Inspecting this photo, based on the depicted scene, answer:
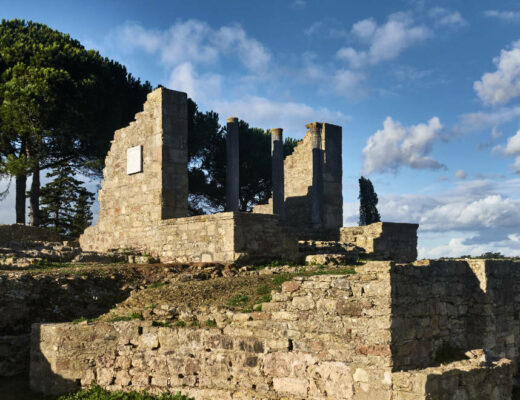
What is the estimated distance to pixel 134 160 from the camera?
1691cm

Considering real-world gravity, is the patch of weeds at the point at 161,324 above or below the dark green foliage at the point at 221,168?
below

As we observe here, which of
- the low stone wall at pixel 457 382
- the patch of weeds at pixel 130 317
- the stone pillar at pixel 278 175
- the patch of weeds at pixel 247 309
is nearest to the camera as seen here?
the low stone wall at pixel 457 382

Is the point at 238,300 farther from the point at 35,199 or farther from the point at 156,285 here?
the point at 35,199

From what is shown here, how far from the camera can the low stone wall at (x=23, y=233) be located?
69.4 ft

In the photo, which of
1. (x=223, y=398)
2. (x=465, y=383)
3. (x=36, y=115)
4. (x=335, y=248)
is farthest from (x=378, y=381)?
(x=36, y=115)

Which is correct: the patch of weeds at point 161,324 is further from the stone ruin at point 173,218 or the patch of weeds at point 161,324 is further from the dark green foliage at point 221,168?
the dark green foliage at point 221,168

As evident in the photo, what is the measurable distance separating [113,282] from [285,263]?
13.9ft

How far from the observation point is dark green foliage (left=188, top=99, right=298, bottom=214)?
3234 centimetres

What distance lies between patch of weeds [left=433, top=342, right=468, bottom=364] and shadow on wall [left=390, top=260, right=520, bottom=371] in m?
0.02

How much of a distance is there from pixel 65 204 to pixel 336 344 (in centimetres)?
2816

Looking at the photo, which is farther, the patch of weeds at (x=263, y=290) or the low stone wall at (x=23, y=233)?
the low stone wall at (x=23, y=233)

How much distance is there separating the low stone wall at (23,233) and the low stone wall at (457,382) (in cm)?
1810

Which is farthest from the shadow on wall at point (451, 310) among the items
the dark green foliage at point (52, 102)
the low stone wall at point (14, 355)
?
the dark green foliage at point (52, 102)

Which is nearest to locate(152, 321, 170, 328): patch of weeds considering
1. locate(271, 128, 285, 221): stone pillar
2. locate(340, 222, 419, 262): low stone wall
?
locate(340, 222, 419, 262): low stone wall
